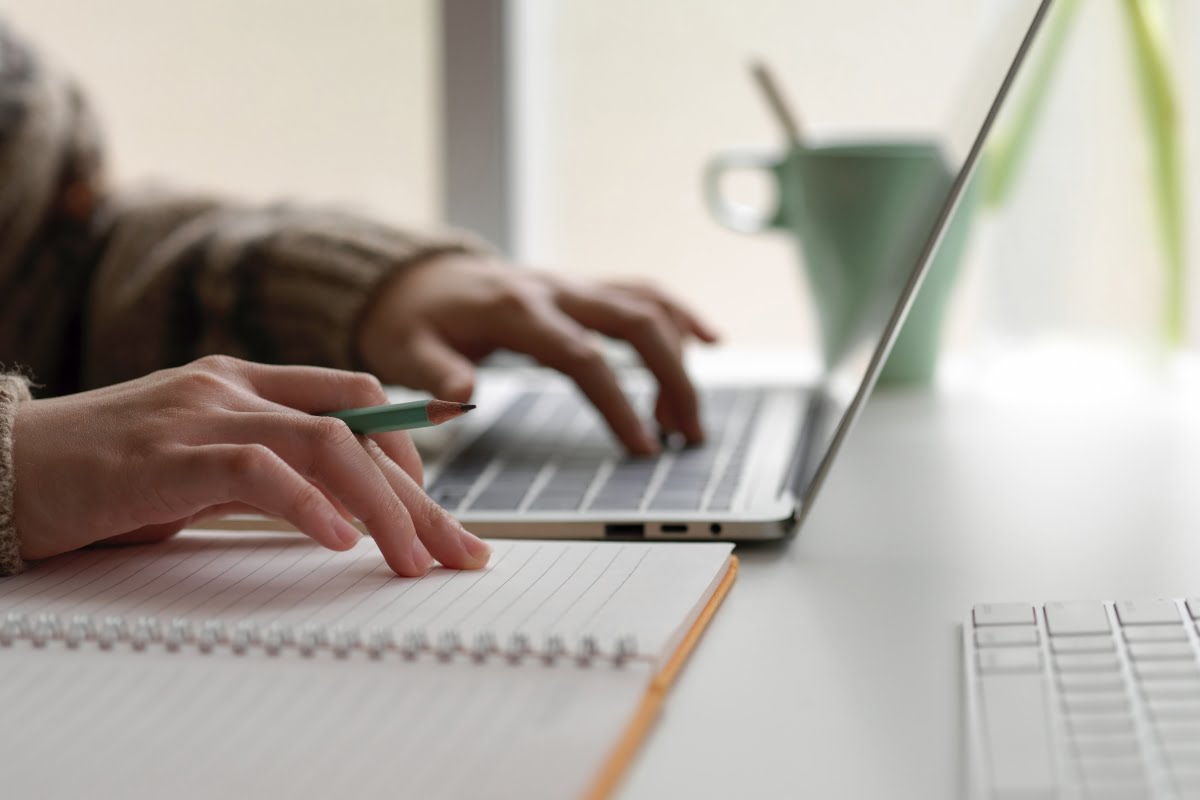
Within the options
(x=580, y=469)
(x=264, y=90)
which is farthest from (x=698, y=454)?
(x=264, y=90)

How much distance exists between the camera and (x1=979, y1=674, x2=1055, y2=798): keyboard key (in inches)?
13.4

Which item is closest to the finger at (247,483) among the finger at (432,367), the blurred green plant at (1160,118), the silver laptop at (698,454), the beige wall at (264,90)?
the silver laptop at (698,454)

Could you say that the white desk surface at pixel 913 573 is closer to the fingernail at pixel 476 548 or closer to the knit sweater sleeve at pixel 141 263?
the fingernail at pixel 476 548

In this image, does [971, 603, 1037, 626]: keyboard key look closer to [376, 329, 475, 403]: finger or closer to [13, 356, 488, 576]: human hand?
A: [13, 356, 488, 576]: human hand

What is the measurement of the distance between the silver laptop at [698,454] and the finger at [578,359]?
0.05 feet

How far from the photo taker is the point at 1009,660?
43 cm

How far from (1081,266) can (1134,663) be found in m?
0.73

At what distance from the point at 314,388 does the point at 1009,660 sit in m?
0.33

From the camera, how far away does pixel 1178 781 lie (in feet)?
1.10

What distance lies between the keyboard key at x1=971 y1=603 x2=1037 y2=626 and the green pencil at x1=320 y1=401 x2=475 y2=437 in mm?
215

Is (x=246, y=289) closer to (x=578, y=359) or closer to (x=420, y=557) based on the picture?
(x=578, y=359)

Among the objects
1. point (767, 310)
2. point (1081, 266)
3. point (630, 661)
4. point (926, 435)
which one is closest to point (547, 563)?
point (630, 661)

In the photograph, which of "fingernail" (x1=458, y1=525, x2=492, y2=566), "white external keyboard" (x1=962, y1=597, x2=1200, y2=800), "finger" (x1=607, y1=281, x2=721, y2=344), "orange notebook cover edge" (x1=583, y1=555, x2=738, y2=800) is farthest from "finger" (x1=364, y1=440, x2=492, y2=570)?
"finger" (x1=607, y1=281, x2=721, y2=344)

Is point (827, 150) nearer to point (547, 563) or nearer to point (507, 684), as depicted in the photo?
point (547, 563)
